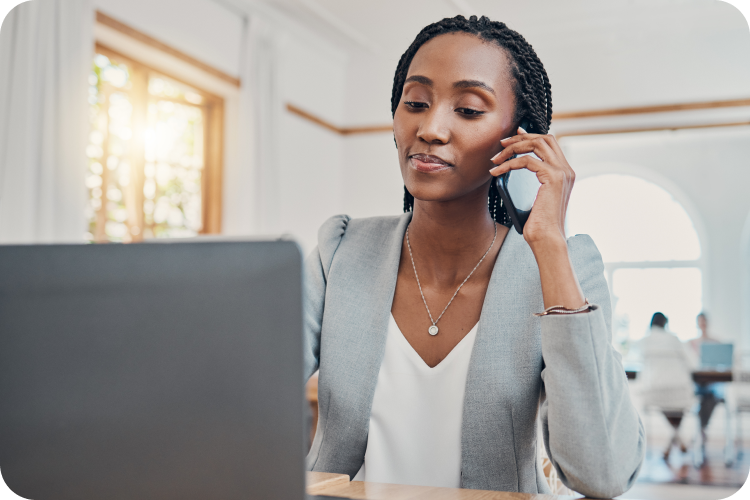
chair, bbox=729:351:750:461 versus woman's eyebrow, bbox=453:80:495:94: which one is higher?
woman's eyebrow, bbox=453:80:495:94

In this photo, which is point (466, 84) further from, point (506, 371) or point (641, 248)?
point (641, 248)

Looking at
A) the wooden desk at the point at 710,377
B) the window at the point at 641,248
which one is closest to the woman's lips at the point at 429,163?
the wooden desk at the point at 710,377

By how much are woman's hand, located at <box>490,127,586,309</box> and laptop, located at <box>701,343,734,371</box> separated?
5.72 metres

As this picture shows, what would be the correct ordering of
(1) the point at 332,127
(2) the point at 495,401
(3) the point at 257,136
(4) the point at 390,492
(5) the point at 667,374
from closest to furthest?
(4) the point at 390,492, (2) the point at 495,401, (3) the point at 257,136, (5) the point at 667,374, (1) the point at 332,127

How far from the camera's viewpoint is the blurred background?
3.58 meters

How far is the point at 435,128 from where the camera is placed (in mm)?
1143

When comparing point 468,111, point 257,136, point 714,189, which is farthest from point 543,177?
point 714,189

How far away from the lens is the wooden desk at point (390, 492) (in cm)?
79

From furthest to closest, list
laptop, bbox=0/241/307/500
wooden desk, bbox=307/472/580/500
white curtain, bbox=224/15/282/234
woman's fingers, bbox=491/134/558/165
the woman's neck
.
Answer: white curtain, bbox=224/15/282/234 → the woman's neck → woman's fingers, bbox=491/134/558/165 → wooden desk, bbox=307/472/580/500 → laptop, bbox=0/241/307/500

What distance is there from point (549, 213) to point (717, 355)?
5.85m

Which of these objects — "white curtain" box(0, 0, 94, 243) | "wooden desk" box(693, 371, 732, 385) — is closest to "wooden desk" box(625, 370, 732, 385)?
"wooden desk" box(693, 371, 732, 385)

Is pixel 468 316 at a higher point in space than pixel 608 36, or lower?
lower

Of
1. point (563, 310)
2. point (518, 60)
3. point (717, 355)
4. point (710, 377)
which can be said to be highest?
point (518, 60)

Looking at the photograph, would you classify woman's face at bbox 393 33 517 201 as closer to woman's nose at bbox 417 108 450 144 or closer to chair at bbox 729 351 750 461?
woman's nose at bbox 417 108 450 144
